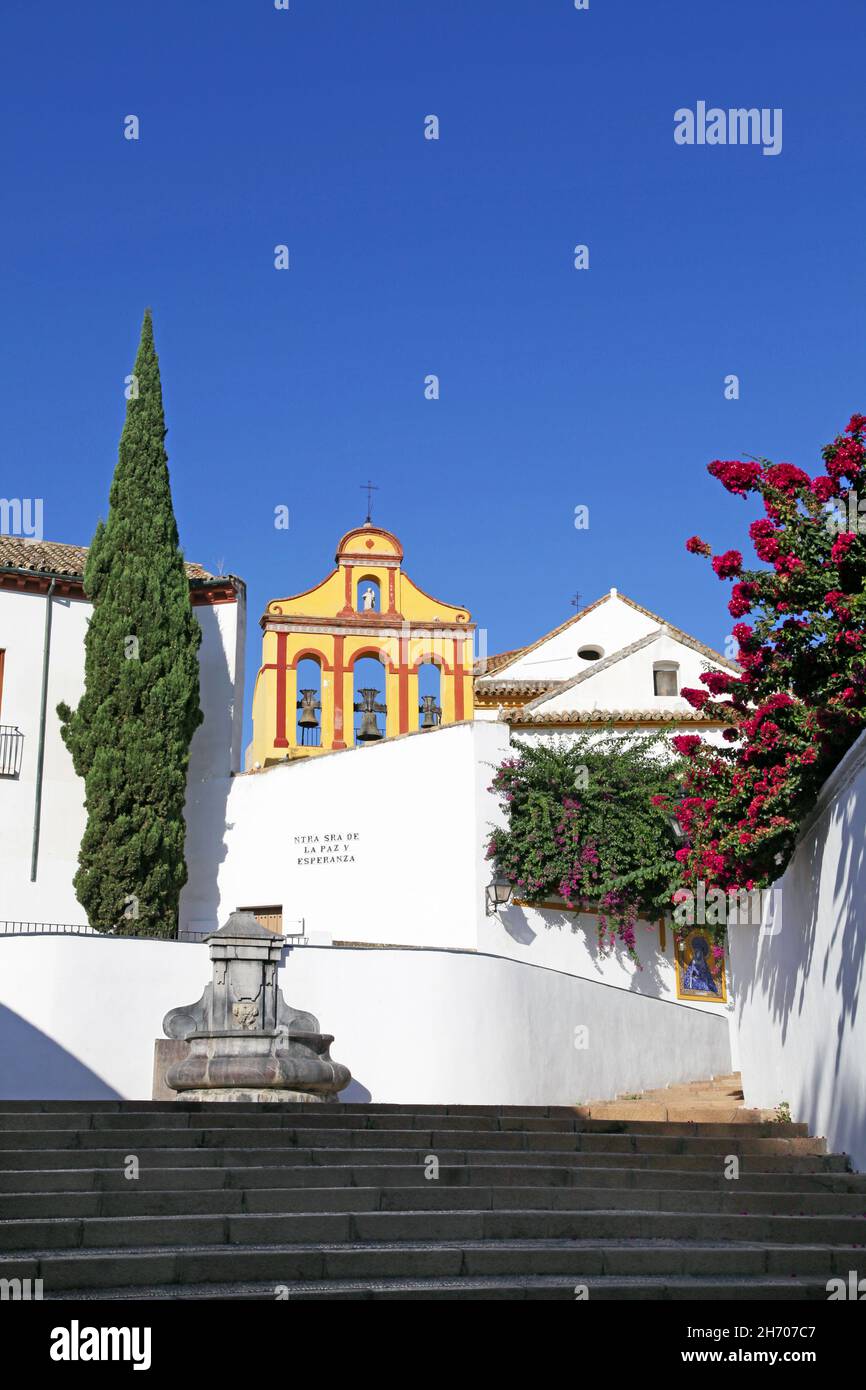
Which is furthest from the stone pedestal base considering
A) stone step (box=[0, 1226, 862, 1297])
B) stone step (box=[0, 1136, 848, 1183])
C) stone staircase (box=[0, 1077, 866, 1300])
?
stone step (box=[0, 1226, 862, 1297])

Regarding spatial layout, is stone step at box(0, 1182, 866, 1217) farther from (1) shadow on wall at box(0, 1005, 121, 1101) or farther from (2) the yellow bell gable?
→ (2) the yellow bell gable

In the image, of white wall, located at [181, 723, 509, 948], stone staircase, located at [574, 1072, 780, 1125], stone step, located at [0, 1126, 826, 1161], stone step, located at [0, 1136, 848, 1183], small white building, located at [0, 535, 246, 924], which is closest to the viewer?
stone step, located at [0, 1136, 848, 1183]

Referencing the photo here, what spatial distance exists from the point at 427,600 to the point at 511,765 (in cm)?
774

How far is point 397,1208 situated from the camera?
780 cm

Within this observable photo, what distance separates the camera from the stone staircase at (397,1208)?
6445 millimetres

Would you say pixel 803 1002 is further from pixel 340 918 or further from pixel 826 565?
pixel 340 918

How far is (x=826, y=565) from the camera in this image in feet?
33.4

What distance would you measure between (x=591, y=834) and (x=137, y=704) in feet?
23.0

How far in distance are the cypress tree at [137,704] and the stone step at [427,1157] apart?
12651 mm

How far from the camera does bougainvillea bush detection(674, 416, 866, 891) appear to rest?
32.2ft

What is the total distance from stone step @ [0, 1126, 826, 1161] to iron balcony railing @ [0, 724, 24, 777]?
13969 mm

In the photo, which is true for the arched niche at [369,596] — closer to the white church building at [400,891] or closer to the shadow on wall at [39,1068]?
the white church building at [400,891]

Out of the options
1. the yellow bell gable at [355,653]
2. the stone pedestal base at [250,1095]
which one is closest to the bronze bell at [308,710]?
the yellow bell gable at [355,653]

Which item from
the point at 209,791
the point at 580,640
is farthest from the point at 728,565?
the point at 580,640
